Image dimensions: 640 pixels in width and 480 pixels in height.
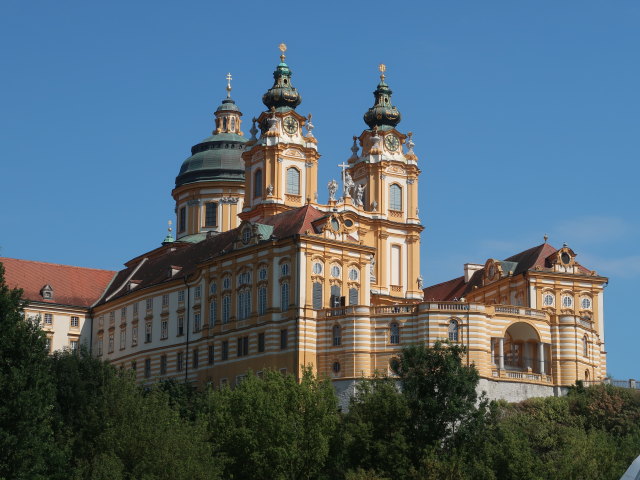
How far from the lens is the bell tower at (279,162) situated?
391 feet

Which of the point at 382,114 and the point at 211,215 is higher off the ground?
the point at 382,114

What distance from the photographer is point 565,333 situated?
10300 cm

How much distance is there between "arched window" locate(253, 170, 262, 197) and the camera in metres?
120

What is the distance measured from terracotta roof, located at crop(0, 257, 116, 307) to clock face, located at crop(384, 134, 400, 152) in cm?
2811

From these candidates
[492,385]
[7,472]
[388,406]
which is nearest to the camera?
[7,472]

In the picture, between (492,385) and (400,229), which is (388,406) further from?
(400,229)

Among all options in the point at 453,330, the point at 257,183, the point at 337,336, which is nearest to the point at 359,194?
the point at 257,183

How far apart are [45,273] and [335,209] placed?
1140 inches

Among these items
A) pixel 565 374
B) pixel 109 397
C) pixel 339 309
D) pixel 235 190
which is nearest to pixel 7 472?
pixel 109 397

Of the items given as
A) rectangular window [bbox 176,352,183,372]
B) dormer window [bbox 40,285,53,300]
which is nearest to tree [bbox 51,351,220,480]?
rectangular window [bbox 176,352,183,372]

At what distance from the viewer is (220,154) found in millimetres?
136375

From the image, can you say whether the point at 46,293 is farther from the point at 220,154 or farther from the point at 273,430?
the point at 273,430

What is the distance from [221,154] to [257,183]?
16.3 metres

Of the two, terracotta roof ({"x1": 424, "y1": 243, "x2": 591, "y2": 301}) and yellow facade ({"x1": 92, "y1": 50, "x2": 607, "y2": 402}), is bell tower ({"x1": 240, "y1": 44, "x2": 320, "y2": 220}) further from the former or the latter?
terracotta roof ({"x1": 424, "y1": 243, "x2": 591, "y2": 301})
